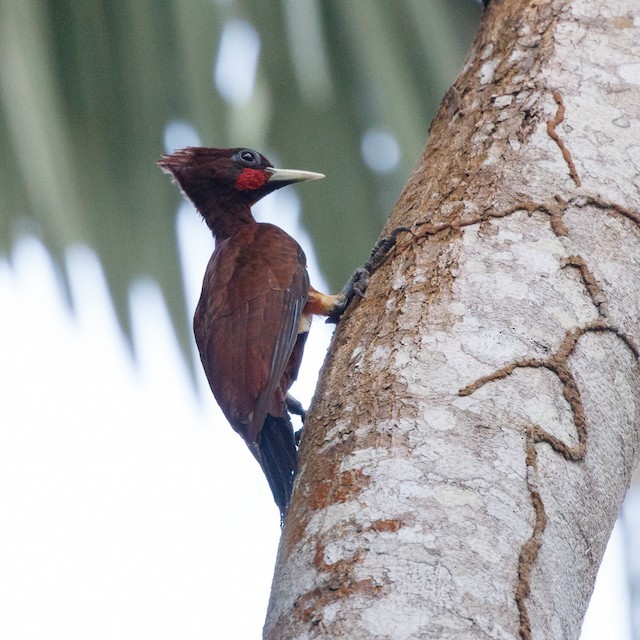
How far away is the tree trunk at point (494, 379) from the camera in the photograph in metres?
1.37

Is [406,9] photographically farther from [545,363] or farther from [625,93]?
[545,363]

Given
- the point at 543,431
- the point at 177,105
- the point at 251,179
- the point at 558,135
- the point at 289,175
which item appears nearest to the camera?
the point at 543,431

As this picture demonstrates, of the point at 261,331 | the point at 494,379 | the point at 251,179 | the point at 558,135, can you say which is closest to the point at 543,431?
the point at 494,379

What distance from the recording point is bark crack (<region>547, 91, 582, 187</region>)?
210 centimetres

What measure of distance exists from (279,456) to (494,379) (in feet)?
3.99

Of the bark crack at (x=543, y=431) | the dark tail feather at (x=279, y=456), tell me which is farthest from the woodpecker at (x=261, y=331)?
the bark crack at (x=543, y=431)

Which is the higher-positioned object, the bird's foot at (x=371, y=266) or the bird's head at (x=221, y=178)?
the bird's head at (x=221, y=178)

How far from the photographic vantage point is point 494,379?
5.47ft

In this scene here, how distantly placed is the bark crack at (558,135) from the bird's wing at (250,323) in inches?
41.8

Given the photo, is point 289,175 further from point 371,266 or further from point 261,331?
point 371,266

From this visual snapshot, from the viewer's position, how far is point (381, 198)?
→ 367 cm

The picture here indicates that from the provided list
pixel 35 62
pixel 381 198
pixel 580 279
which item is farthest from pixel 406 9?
pixel 580 279

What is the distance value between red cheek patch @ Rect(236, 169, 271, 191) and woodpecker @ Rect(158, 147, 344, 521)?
0.26m

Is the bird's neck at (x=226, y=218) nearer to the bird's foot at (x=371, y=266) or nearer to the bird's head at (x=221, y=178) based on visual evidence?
the bird's head at (x=221, y=178)
